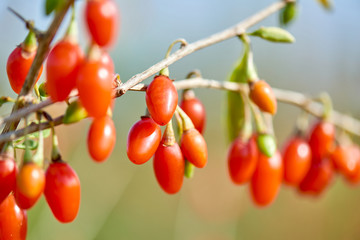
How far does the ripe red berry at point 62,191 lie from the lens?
2.35 feet

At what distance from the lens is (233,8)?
5168 millimetres

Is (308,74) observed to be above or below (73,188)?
above

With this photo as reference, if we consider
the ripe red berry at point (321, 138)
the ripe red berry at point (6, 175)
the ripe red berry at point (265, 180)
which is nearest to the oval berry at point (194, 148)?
the ripe red berry at point (6, 175)

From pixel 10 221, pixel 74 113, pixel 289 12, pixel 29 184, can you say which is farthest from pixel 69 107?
pixel 289 12

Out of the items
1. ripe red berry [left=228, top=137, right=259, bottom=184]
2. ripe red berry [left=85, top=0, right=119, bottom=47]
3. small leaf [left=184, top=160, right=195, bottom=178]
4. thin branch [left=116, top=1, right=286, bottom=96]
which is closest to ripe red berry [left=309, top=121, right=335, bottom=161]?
ripe red berry [left=228, top=137, right=259, bottom=184]

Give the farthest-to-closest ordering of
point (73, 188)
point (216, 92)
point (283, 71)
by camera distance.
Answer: point (283, 71) → point (216, 92) → point (73, 188)

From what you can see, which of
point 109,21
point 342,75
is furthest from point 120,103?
point 342,75

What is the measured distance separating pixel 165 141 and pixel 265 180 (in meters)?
0.50

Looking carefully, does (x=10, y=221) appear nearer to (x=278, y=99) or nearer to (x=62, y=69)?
(x=62, y=69)

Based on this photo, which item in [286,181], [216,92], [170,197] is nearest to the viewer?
[286,181]

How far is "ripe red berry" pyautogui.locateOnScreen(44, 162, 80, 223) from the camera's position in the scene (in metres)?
0.72

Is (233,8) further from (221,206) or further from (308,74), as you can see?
(221,206)

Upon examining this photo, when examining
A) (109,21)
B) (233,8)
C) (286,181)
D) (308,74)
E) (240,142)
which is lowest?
(286,181)

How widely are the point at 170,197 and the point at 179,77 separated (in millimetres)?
923
